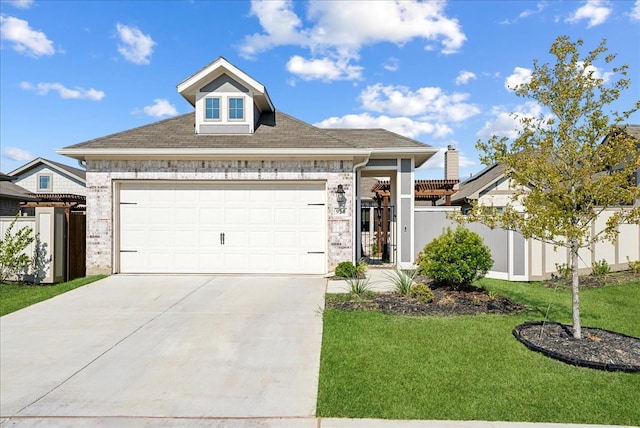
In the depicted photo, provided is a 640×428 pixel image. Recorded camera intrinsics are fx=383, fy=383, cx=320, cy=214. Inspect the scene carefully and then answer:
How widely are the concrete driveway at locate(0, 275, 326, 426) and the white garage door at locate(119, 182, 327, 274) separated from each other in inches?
83.8

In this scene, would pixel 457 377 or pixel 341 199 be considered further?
pixel 341 199

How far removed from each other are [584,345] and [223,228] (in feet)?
27.3

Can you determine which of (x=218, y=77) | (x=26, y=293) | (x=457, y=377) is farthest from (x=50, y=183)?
(x=457, y=377)

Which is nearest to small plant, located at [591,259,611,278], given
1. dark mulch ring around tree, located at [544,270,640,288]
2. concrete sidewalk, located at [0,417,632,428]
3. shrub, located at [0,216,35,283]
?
dark mulch ring around tree, located at [544,270,640,288]

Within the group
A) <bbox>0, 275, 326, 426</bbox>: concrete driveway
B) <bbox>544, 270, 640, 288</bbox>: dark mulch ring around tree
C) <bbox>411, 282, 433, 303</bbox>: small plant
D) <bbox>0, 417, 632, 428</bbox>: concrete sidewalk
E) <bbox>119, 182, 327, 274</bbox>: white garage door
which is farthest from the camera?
<bbox>119, 182, 327, 274</bbox>: white garage door

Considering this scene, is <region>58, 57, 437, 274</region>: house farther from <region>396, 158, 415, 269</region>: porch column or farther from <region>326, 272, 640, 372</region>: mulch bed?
<region>326, 272, 640, 372</region>: mulch bed

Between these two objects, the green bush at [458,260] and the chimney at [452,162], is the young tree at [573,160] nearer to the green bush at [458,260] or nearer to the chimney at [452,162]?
the green bush at [458,260]

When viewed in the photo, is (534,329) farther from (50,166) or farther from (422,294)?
(50,166)

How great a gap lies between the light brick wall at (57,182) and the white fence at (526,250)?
76.4 feet

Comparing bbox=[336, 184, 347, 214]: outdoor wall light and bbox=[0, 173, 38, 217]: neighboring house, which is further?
bbox=[0, 173, 38, 217]: neighboring house

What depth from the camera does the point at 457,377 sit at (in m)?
4.14

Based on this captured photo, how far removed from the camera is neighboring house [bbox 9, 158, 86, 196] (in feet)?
81.3

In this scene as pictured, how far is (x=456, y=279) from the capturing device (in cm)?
763

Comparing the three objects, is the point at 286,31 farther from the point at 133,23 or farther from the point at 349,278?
the point at 349,278
